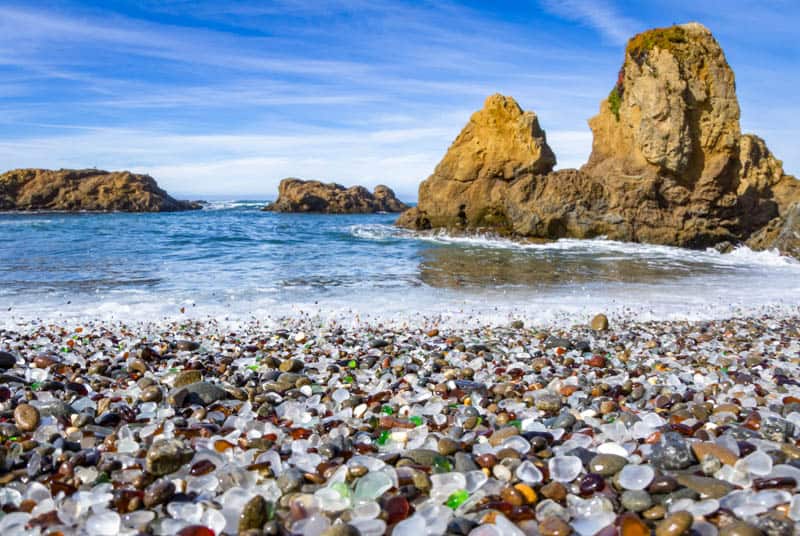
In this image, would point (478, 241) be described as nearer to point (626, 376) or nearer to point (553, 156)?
point (553, 156)

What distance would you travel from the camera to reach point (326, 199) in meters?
60.1

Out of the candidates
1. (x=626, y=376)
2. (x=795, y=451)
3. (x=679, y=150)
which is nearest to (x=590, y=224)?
(x=679, y=150)

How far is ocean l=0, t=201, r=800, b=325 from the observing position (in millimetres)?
7324

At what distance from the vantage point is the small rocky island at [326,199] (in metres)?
59.2

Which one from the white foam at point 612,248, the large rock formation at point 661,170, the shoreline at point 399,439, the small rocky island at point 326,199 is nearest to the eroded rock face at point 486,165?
the large rock formation at point 661,170

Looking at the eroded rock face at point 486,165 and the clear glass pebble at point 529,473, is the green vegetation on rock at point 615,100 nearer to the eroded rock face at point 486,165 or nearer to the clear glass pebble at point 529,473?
the eroded rock face at point 486,165

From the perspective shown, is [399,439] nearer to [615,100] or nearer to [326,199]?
[615,100]

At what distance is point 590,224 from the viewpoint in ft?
72.2

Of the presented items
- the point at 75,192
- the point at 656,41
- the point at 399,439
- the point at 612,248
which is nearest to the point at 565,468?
the point at 399,439

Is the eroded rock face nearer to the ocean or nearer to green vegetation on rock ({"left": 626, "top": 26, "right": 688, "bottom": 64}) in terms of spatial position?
Answer: green vegetation on rock ({"left": 626, "top": 26, "right": 688, "bottom": 64})

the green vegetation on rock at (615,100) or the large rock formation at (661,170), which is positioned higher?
the green vegetation on rock at (615,100)

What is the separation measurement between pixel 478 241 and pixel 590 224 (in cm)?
456

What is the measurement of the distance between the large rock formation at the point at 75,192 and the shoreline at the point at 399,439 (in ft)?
198

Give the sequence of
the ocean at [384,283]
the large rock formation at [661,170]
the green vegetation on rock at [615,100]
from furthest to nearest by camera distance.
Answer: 1. the green vegetation on rock at [615,100]
2. the large rock formation at [661,170]
3. the ocean at [384,283]
